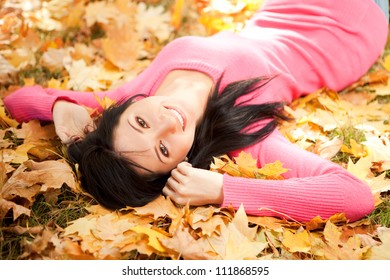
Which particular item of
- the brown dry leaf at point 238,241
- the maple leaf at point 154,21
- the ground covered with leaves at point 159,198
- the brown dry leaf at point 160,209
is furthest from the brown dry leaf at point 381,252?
the maple leaf at point 154,21

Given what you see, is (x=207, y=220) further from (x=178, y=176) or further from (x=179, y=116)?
(x=179, y=116)

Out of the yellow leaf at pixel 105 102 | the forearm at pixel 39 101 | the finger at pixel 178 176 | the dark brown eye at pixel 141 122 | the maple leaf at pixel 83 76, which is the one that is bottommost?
the maple leaf at pixel 83 76

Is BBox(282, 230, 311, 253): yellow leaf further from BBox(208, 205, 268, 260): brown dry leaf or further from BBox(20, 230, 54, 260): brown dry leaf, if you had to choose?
BBox(20, 230, 54, 260): brown dry leaf

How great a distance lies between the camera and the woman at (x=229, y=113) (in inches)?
68.1

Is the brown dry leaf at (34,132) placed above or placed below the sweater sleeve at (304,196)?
below

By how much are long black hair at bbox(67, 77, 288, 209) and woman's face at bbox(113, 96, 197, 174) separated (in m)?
0.03

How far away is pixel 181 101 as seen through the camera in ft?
6.32

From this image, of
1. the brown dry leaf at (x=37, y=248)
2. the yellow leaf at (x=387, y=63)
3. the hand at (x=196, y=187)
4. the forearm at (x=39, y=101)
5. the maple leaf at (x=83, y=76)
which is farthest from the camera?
the yellow leaf at (x=387, y=63)

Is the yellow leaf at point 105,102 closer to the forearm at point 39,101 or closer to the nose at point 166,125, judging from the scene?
the forearm at point 39,101

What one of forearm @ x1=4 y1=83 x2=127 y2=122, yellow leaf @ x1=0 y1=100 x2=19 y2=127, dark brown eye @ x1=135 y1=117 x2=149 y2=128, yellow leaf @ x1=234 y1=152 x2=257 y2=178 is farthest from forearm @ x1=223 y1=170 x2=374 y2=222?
yellow leaf @ x1=0 y1=100 x2=19 y2=127

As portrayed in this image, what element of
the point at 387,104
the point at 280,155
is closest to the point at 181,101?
the point at 280,155

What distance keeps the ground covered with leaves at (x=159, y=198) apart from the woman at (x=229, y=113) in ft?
0.19
